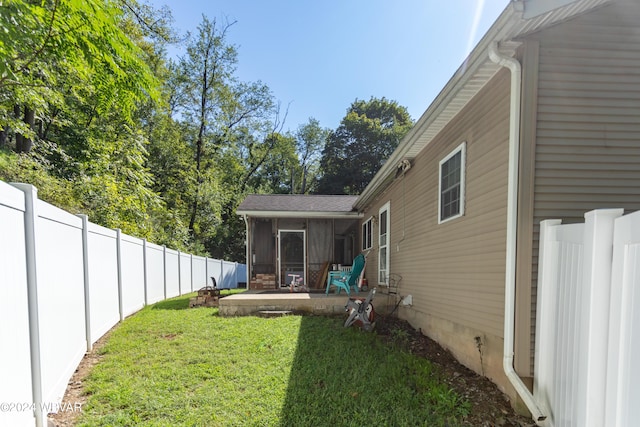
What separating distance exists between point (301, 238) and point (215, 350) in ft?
20.3

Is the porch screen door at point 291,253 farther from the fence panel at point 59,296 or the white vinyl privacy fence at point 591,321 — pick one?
the white vinyl privacy fence at point 591,321

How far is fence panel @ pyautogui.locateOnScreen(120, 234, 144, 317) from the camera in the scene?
5.07 meters

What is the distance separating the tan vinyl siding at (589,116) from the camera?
2.51m

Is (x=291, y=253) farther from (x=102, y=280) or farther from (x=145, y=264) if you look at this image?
(x=102, y=280)

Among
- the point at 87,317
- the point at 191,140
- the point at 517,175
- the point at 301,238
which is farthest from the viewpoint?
the point at 191,140

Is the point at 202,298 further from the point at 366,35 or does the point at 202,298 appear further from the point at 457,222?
the point at 366,35

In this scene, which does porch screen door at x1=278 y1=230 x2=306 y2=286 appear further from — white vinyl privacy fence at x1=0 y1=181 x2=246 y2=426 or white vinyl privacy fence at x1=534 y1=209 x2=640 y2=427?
white vinyl privacy fence at x1=534 y1=209 x2=640 y2=427

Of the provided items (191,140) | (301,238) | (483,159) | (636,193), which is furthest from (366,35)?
(191,140)

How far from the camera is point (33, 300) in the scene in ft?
6.58

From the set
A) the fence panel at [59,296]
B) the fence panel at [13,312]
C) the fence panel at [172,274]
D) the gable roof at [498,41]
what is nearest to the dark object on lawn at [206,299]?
the fence panel at [172,274]

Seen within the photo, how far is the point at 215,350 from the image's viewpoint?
3.79 metres

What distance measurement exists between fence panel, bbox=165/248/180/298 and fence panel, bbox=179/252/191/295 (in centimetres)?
31

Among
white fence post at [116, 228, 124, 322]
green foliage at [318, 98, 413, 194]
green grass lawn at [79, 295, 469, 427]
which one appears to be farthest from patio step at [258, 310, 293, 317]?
green foliage at [318, 98, 413, 194]

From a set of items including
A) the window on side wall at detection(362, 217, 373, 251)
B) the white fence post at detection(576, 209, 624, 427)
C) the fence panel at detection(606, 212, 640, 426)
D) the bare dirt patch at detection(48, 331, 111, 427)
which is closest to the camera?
the fence panel at detection(606, 212, 640, 426)
